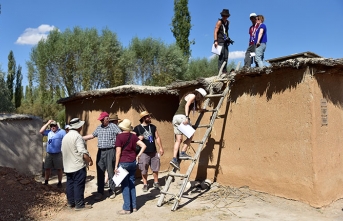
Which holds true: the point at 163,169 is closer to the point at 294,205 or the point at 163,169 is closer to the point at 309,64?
the point at 294,205

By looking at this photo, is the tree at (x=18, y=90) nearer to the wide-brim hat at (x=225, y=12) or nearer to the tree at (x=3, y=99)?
the tree at (x=3, y=99)

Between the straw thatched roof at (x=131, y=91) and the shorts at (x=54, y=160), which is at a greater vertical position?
the straw thatched roof at (x=131, y=91)

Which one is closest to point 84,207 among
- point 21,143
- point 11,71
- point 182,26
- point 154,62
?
point 21,143

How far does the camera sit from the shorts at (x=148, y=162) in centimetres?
738

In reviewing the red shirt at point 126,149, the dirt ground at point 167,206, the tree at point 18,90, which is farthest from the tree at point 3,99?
the red shirt at point 126,149

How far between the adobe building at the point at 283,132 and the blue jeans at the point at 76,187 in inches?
112

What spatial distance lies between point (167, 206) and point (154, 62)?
61.9ft

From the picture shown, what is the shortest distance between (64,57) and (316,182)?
1838cm

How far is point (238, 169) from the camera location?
7.04 metres

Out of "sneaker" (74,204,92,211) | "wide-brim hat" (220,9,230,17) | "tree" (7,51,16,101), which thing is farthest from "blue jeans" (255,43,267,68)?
"tree" (7,51,16,101)

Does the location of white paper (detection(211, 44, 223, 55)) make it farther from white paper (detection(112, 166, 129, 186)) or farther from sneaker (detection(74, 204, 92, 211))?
sneaker (detection(74, 204, 92, 211))

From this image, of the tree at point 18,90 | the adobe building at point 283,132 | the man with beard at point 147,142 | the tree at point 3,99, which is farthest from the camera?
the tree at point 18,90

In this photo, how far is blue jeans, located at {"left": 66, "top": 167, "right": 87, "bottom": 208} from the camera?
6.15 meters

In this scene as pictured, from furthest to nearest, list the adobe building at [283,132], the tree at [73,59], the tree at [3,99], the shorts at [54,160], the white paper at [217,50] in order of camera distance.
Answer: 1. the tree at [73,59]
2. the tree at [3,99]
3. the shorts at [54,160]
4. the white paper at [217,50]
5. the adobe building at [283,132]
